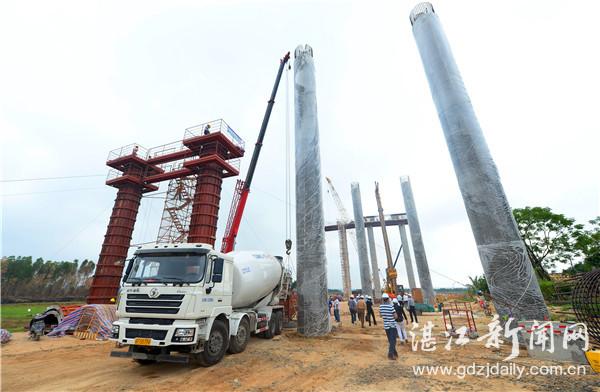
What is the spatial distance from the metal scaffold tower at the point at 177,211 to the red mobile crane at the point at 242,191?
7.11m

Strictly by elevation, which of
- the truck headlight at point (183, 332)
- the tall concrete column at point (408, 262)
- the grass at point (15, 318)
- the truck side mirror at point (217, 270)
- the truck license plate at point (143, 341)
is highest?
the tall concrete column at point (408, 262)

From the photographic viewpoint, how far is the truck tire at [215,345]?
7.14 metres

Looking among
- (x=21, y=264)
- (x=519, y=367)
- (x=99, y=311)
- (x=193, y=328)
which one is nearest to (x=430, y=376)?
(x=519, y=367)

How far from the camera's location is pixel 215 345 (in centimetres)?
758

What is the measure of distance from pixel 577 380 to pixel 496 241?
5.01m

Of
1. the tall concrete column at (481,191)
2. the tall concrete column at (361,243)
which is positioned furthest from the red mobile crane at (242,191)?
the tall concrete column at (361,243)

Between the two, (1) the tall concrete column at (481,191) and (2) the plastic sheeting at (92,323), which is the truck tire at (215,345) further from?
(2) the plastic sheeting at (92,323)

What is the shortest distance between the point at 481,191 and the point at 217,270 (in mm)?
10451

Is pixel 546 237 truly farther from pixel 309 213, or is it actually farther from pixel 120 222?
pixel 120 222

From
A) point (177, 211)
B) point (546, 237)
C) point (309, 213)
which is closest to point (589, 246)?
point (546, 237)

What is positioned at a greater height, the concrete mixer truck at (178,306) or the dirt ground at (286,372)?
the concrete mixer truck at (178,306)

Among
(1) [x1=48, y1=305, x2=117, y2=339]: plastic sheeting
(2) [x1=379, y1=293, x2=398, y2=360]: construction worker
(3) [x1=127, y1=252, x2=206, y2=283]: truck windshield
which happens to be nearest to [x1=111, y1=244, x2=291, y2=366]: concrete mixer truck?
(3) [x1=127, y1=252, x2=206, y2=283]: truck windshield

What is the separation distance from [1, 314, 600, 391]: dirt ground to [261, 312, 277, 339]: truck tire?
3.91 feet

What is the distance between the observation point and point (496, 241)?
9570mm
